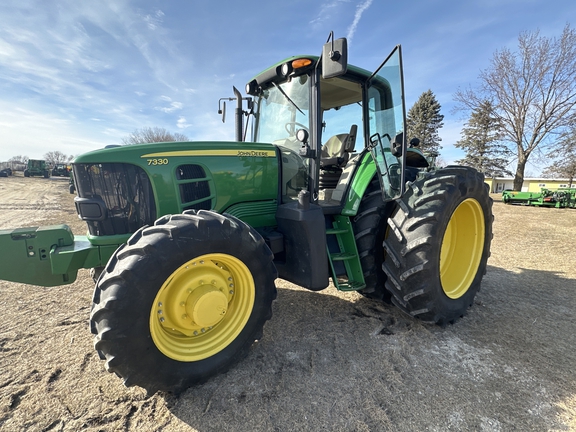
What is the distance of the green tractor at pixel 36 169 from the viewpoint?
37438 mm

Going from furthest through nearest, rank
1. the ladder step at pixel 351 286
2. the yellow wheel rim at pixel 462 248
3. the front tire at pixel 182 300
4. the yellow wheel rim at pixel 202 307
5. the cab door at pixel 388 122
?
the yellow wheel rim at pixel 462 248, the ladder step at pixel 351 286, the cab door at pixel 388 122, the yellow wheel rim at pixel 202 307, the front tire at pixel 182 300

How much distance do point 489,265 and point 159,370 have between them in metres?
5.37

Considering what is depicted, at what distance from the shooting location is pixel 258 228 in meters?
3.14

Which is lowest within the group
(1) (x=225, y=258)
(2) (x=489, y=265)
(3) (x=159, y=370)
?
(2) (x=489, y=265)

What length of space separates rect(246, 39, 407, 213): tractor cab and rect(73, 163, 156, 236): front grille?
1.29m

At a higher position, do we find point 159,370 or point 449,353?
point 159,370

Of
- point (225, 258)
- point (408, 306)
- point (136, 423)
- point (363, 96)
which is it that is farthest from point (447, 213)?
point (136, 423)

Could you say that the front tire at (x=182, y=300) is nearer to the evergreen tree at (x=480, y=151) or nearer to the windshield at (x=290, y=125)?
the windshield at (x=290, y=125)

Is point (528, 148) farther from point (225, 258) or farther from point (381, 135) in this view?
point (225, 258)

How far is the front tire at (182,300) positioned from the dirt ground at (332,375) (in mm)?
237

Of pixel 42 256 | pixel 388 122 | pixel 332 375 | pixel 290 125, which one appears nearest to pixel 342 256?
pixel 332 375

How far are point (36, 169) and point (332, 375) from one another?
47047mm

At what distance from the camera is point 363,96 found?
3.54m

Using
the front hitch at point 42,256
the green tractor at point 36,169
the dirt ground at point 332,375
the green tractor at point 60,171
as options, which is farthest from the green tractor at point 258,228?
the green tractor at point 36,169
